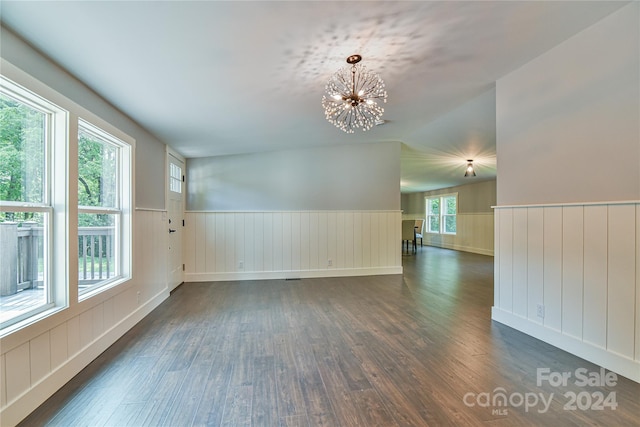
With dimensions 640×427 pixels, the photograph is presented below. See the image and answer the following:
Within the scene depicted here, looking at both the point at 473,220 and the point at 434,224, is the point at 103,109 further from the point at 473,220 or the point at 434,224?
the point at 434,224

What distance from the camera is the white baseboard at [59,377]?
1.48 m

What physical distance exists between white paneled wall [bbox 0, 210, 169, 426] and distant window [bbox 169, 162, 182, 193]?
1.06 metres

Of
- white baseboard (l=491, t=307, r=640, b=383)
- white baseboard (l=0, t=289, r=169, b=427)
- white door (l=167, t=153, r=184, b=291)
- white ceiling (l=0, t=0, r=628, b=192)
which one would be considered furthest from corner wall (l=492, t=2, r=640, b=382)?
white door (l=167, t=153, r=184, b=291)

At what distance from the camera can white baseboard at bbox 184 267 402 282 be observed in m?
4.81

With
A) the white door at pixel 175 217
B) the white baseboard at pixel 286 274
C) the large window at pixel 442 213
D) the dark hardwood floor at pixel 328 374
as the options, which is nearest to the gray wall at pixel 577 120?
the dark hardwood floor at pixel 328 374

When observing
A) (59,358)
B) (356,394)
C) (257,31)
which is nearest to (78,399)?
(59,358)

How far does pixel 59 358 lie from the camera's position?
183 centimetres

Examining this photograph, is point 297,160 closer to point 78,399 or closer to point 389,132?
point 389,132

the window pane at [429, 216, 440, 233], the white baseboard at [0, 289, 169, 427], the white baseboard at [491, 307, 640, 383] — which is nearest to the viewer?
the white baseboard at [0, 289, 169, 427]

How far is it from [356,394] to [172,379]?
125 centimetres

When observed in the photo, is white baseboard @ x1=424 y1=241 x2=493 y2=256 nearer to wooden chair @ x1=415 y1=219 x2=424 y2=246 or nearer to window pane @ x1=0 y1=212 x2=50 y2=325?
wooden chair @ x1=415 y1=219 x2=424 y2=246

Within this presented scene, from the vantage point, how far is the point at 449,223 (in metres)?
10.1

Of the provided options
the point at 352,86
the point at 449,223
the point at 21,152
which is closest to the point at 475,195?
the point at 449,223

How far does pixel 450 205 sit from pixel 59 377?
417 inches
